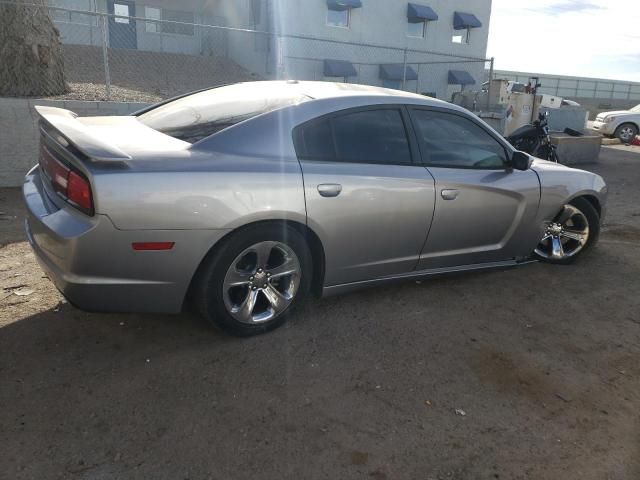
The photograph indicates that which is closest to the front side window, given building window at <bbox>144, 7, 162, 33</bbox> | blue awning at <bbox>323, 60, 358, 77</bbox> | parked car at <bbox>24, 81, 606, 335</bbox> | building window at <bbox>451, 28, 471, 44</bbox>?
parked car at <bbox>24, 81, 606, 335</bbox>

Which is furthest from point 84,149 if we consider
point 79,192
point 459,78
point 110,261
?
point 459,78

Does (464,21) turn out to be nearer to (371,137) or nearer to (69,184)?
(371,137)

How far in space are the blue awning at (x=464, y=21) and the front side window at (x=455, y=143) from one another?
69.3 ft

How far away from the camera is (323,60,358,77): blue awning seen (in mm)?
18078

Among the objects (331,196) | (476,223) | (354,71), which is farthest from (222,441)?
(354,71)

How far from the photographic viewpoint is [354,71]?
18.6 metres

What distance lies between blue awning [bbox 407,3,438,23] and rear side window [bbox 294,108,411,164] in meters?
19.5

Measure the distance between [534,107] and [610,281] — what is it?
9.99 meters

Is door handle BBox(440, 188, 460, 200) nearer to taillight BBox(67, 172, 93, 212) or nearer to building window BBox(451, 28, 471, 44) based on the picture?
taillight BBox(67, 172, 93, 212)

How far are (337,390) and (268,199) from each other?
112 cm

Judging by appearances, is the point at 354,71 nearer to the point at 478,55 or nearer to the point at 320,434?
the point at 478,55

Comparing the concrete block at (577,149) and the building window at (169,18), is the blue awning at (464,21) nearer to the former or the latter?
the building window at (169,18)

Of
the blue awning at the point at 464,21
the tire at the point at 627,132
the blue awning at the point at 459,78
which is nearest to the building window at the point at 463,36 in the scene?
the blue awning at the point at 464,21

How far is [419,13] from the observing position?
21.1 meters
